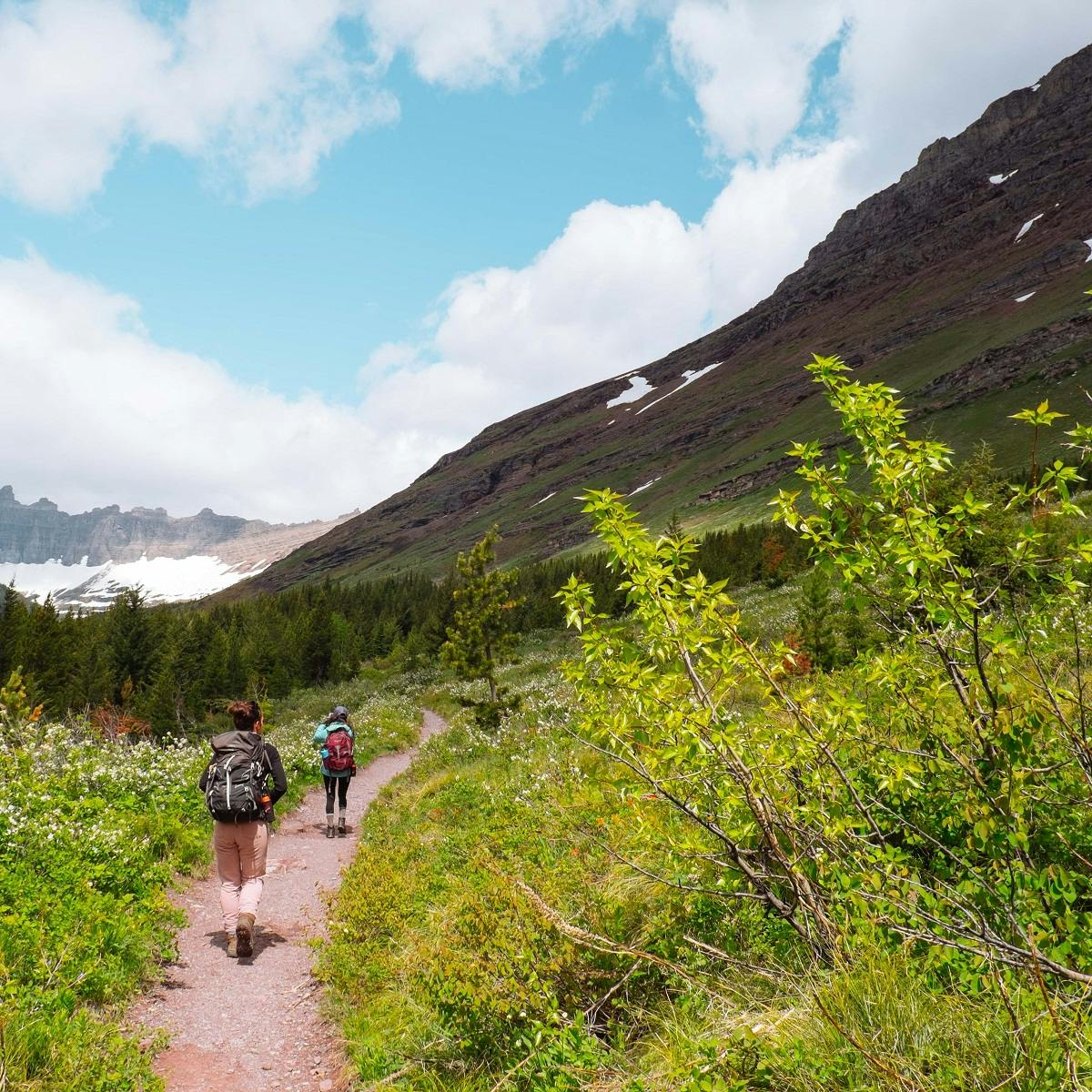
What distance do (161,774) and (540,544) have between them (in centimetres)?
13240

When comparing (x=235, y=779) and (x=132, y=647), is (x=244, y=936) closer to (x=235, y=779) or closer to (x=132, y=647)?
(x=235, y=779)

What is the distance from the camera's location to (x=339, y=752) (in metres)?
13.4

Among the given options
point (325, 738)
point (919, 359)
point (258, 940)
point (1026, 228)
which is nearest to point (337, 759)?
point (325, 738)

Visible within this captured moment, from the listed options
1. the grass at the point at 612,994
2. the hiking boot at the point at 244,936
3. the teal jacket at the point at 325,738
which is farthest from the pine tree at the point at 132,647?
the grass at the point at 612,994

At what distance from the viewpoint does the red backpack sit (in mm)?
13328

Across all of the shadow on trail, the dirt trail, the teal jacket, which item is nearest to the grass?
the dirt trail

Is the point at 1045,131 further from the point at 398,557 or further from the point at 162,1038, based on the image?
the point at 162,1038

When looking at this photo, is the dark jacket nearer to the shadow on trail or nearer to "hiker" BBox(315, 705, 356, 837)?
the shadow on trail

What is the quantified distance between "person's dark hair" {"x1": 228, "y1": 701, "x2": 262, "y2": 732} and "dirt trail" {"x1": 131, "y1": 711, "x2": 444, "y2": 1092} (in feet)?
8.07

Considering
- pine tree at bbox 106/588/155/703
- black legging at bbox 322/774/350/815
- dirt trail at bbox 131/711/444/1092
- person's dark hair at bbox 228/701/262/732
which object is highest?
pine tree at bbox 106/588/155/703

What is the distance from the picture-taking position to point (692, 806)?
3.91 metres

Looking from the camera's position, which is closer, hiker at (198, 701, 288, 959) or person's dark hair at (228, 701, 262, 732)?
hiker at (198, 701, 288, 959)

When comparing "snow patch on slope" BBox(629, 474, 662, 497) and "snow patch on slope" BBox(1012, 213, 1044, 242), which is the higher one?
"snow patch on slope" BBox(1012, 213, 1044, 242)

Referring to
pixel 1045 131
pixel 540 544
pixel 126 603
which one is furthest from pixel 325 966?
pixel 1045 131
